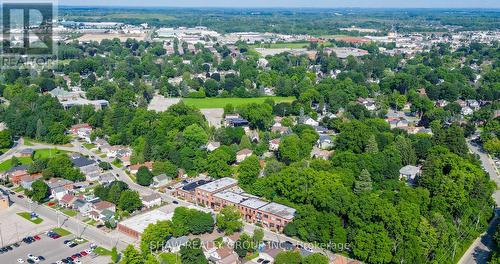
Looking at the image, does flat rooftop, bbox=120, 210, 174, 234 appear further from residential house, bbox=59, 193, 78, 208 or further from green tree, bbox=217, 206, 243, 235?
residential house, bbox=59, 193, 78, 208

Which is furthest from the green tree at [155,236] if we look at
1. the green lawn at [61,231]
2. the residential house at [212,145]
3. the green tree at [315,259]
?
the residential house at [212,145]

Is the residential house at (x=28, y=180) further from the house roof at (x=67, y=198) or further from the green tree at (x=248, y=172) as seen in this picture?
the green tree at (x=248, y=172)

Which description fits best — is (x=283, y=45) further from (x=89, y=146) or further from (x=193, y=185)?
(x=193, y=185)

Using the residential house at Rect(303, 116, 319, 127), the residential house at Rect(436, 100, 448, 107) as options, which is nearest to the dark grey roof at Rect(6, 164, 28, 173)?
the residential house at Rect(303, 116, 319, 127)

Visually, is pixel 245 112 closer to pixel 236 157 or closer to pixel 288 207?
pixel 236 157

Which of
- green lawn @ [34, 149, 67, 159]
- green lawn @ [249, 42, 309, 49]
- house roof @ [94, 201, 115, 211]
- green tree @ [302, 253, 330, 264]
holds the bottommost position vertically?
green lawn @ [34, 149, 67, 159]
